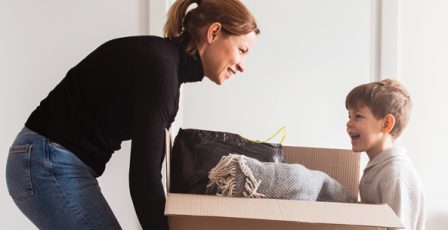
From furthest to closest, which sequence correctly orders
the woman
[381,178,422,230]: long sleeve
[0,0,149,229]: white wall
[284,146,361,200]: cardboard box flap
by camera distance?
[0,0,149,229]: white wall, [284,146,361,200]: cardboard box flap, [381,178,422,230]: long sleeve, the woman

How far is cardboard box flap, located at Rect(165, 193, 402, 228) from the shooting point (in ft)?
3.17

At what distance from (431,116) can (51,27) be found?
1.37 metres

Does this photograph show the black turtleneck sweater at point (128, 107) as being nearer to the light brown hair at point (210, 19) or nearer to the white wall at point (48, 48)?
the light brown hair at point (210, 19)

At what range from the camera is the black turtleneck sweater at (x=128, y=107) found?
1.03 m

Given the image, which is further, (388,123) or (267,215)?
(388,123)

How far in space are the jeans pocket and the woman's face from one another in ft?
1.29

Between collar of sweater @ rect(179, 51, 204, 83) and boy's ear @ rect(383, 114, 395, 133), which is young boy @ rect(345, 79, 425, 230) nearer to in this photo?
boy's ear @ rect(383, 114, 395, 133)

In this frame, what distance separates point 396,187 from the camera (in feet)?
4.45

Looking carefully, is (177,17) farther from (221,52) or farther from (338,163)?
(338,163)

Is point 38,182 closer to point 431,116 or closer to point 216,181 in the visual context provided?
point 216,181

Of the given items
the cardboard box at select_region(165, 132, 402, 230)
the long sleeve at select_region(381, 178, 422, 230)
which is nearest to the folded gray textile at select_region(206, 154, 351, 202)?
the cardboard box at select_region(165, 132, 402, 230)

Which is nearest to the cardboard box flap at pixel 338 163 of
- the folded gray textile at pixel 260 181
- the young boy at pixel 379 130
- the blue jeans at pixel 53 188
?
the young boy at pixel 379 130

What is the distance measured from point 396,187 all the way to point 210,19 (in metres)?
0.54

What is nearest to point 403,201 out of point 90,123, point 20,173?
point 90,123
